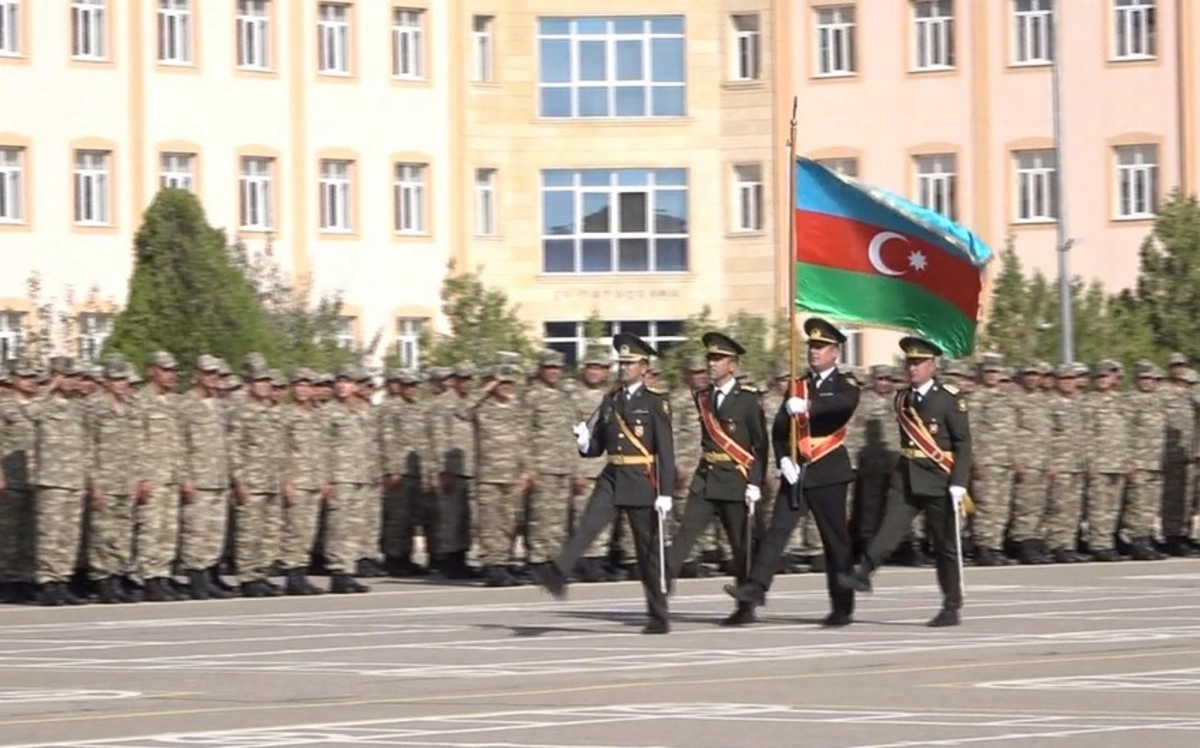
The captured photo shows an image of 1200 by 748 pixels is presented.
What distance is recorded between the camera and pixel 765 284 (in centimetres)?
6284

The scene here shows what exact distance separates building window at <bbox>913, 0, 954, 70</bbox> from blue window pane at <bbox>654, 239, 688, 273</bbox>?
5.78m

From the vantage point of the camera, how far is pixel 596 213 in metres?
63.5

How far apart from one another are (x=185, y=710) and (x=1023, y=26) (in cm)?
4722

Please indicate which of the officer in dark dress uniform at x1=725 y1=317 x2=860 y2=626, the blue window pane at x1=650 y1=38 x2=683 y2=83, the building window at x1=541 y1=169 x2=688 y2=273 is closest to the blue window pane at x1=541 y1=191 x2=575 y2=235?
the building window at x1=541 y1=169 x2=688 y2=273

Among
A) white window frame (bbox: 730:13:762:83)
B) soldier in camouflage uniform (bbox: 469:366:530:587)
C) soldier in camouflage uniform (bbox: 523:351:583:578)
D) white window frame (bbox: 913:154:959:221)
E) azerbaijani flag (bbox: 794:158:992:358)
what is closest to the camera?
azerbaijani flag (bbox: 794:158:992:358)

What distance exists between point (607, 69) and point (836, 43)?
15.1 feet

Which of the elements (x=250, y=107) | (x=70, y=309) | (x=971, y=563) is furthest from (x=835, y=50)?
(x=971, y=563)

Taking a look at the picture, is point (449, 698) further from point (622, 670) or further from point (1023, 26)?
point (1023, 26)

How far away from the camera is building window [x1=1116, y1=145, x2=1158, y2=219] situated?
60.1m

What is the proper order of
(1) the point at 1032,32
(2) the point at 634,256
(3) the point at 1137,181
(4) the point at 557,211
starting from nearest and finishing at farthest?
(3) the point at 1137,181 < (1) the point at 1032,32 < (2) the point at 634,256 < (4) the point at 557,211

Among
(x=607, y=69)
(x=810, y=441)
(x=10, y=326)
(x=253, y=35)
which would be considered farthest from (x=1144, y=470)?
(x=607, y=69)

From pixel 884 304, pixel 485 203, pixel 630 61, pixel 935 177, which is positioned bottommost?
pixel 884 304

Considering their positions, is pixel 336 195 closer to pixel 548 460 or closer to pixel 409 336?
pixel 409 336

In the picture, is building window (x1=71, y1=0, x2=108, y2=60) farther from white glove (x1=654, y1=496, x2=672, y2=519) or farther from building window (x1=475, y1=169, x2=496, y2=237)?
white glove (x1=654, y1=496, x2=672, y2=519)
